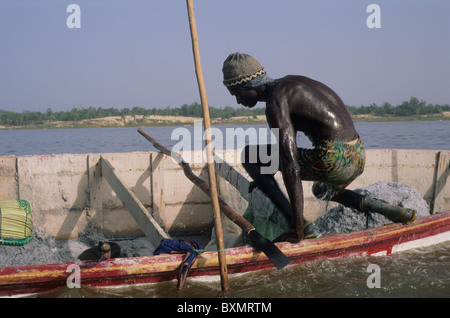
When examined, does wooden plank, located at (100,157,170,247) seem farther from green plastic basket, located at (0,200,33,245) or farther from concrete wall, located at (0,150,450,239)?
green plastic basket, located at (0,200,33,245)

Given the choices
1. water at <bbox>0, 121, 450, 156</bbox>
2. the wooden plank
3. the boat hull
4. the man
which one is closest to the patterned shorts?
the man

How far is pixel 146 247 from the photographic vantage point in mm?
5004

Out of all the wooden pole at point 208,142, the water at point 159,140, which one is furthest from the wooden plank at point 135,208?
the water at point 159,140

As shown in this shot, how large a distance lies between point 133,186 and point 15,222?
4.62ft

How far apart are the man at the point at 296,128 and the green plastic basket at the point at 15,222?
2.43 meters

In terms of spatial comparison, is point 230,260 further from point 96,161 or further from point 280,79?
point 96,161

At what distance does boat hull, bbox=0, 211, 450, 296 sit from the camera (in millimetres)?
2896

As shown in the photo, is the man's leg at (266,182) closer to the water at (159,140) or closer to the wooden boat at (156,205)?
the wooden boat at (156,205)

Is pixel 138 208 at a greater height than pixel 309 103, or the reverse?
pixel 309 103

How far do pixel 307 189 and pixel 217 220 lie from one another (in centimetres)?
279

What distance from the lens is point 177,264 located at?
3.11 m
